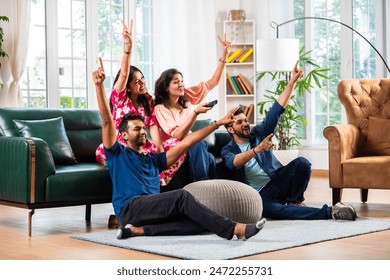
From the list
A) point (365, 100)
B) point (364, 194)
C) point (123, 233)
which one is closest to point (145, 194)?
point (123, 233)

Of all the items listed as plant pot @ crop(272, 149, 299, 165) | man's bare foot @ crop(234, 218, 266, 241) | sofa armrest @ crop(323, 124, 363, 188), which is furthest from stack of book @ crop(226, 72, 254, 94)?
man's bare foot @ crop(234, 218, 266, 241)

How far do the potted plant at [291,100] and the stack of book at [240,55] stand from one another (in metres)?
0.27

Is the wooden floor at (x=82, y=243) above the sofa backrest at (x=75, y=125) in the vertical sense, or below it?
below

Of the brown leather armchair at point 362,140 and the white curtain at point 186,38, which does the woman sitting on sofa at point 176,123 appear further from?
the white curtain at point 186,38

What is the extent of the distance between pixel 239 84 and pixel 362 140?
311cm

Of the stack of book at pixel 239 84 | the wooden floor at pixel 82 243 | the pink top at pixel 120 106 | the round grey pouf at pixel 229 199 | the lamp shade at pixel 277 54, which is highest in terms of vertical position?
the lamp shade at pixel 277 54

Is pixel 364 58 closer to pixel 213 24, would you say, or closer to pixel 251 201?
pixel 213 24

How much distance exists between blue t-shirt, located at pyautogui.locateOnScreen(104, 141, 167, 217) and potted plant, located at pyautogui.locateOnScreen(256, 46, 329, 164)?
136 inches

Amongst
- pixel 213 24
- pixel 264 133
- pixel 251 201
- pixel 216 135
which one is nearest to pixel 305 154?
pixel 213 24

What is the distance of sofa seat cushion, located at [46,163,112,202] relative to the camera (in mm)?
4613

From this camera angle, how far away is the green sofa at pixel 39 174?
4.56 metres

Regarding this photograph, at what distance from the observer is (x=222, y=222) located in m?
4.04

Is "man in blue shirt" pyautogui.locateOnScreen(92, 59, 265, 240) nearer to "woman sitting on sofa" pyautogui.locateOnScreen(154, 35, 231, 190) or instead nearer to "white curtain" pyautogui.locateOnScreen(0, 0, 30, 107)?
"woman sitting on sofa" pyautogui.locateOnScreen(154, 35, 231, 190)

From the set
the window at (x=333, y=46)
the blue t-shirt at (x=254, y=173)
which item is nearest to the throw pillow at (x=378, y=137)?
the blue t-shirt at (x=254, y=173)
